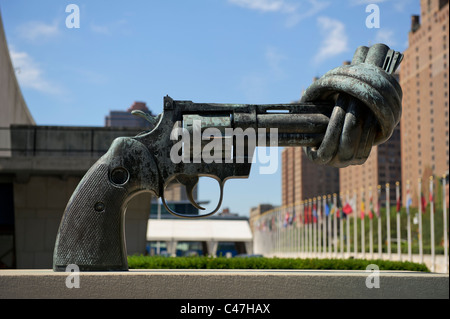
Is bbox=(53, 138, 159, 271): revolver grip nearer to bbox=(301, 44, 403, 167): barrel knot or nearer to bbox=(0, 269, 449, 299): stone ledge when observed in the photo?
bbox=(0, 269, 449, 299): stone ledge

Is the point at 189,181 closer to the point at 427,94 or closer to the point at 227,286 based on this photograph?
the point at 227,286

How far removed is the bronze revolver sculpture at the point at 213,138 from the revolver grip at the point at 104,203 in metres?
0.01

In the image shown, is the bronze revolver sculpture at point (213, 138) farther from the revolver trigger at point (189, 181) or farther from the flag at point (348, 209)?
the flag at point (348, 209)

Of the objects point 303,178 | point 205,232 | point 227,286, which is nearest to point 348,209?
point 205,232

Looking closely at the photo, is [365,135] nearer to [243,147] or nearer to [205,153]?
[243,147]

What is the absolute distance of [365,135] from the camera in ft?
18.9

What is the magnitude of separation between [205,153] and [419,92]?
372 feet

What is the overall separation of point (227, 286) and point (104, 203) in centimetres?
155

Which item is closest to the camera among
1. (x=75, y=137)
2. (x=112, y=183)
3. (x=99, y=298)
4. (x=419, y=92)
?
(x=99, y=298)

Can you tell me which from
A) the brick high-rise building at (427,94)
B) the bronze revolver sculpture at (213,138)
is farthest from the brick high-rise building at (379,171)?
the bronze revolver sculpture at (213,138)

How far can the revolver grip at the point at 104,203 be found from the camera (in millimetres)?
5543

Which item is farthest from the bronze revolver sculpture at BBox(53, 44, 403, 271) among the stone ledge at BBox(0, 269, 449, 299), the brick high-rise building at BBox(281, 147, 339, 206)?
the brick high-rise building at BBox(281, 147, 339, 206)

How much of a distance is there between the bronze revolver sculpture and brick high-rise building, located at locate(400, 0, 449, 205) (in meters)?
101
